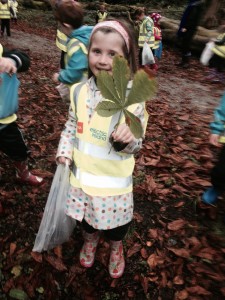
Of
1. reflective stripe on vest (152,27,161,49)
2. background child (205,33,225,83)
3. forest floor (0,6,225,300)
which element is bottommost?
forest floor (0,6,225,300)

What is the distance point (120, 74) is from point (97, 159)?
0.72 meters

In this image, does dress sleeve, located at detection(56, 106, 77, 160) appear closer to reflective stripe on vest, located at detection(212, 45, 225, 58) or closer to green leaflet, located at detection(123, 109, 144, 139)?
green leaflet, located at detection(123, 109, 144, 139)

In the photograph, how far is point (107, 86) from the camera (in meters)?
0.88

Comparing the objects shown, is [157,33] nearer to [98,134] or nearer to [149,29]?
[149,29]

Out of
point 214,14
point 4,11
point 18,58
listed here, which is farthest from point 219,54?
point 4,11

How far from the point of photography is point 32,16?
53.3 feet

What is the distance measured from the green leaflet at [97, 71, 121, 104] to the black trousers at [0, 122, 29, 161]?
1479mm

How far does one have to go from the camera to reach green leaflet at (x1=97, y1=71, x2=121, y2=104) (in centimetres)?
88

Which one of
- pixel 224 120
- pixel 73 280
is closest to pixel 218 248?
pixel 224 120

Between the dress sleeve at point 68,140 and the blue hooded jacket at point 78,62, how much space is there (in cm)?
106

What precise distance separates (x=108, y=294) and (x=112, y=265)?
18 cm

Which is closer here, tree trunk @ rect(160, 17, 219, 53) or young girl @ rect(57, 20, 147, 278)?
young girl @ rect(57, 20, 147, 278)

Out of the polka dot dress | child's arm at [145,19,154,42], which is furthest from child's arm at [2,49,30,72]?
child's arm at [145,19,154,42]

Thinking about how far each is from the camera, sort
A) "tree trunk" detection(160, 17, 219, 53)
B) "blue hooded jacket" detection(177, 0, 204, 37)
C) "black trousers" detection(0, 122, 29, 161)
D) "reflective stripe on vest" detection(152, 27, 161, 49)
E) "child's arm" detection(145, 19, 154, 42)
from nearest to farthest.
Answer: "black trousers" detection(0, 122, 29, 161) → "child's arm" detection(145, 19, 154, 42) → "blue hooded jacket" detection(177, 0, 204, 37) → "reflective stripe on vest" detection(152, 27, 161, 49) → "tree trunk" detection(160, 17, 219, 53)
